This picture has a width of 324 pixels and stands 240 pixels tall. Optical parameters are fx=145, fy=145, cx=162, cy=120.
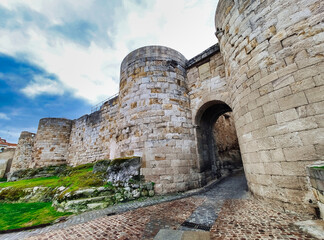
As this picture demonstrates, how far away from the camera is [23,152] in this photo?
17000 mm

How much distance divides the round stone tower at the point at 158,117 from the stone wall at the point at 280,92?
87.2 inches

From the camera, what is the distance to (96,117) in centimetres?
1178

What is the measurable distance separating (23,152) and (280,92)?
23.7 meters

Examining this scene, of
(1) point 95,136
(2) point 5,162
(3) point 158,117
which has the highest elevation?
(1) point 95,136

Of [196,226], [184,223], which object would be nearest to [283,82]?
[196,226]

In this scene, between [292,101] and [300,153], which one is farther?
[292,101]

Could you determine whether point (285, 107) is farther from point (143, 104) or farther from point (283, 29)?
point (143, 104)

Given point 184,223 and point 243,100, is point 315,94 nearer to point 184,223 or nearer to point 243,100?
point 243,100

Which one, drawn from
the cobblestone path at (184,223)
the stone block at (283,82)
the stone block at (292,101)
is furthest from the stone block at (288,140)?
the cobblestone path at (184,223)

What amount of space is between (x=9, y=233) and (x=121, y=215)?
215 centimetres

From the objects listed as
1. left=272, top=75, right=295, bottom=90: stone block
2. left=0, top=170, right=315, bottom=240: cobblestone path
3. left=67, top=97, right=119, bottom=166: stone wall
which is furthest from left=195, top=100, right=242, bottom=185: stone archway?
left=67, top=97, right=119, bottom=166: stone wall

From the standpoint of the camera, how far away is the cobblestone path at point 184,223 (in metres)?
2.19

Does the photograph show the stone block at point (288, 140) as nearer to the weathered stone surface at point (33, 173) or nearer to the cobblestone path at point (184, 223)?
the cobblestone path at point (184, 223)

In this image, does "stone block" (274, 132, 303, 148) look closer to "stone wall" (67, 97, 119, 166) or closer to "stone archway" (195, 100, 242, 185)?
"stone archway" (195, 100, 242, 185)
